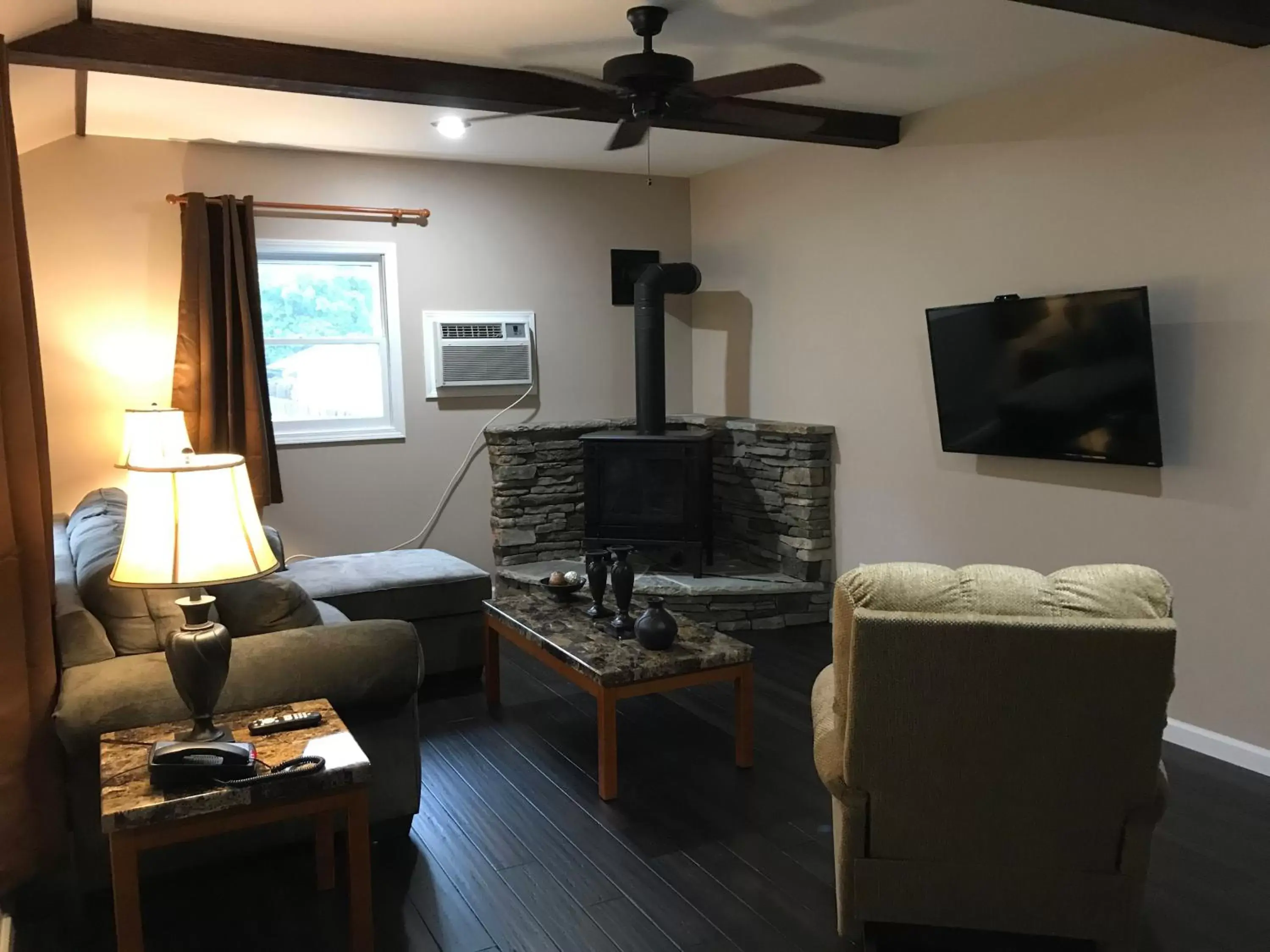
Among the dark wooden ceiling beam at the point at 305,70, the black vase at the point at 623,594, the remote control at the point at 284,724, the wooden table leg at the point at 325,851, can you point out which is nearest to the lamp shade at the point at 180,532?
the remote control at the point at 284,724

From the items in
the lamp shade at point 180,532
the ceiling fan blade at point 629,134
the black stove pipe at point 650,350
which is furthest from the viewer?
the black stove pipe at point 650,350

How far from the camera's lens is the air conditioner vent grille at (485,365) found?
18.0ft

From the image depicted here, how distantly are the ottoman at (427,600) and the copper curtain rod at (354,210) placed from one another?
1.89 m

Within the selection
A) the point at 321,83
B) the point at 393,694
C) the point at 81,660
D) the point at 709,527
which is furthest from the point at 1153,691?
the point at 709,527

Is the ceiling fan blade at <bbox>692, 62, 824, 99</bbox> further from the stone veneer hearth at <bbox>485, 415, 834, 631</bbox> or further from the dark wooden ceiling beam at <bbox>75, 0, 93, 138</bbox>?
the stone veneer hearth at <bbox>485, 415, 834, 631</bbox>

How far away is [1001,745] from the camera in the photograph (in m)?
2.04

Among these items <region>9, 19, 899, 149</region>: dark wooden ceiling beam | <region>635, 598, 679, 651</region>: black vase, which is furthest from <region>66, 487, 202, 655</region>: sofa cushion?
<region>9, 19, 899, 149</region>: dark wooden ceiling beam

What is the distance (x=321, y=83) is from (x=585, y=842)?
272cm

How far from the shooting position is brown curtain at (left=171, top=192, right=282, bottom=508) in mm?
4707

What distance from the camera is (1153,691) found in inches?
76.6

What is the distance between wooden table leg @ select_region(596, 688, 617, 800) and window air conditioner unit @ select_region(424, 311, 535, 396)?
2.80m

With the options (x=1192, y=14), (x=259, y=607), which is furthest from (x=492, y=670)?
(x=1192, y=14)

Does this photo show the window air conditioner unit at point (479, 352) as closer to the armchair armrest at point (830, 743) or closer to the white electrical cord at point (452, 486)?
the white electrical cord at point (452, 486)

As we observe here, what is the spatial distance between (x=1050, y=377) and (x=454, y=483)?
323 centimetres
